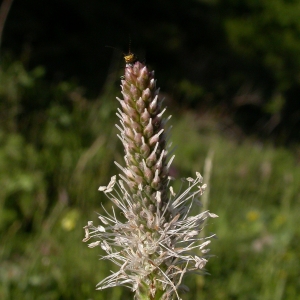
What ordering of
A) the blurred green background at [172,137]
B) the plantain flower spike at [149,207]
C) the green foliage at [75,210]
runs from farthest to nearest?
the blurred green background at [172,137], the green foliage at [75,210], the plantain flower spike at [149,207]

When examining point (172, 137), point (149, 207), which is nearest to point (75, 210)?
point (149, 207)

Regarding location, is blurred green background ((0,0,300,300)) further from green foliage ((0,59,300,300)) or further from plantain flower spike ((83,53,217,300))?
plantain flower spike ((83,53,217,300))

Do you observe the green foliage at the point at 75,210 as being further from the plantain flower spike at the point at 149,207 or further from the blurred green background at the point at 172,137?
the plantain flower spike at the point at 149,207

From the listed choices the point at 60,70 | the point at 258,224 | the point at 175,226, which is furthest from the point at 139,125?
the point at 60,70

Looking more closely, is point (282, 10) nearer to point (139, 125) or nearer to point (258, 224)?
point (258, 224)

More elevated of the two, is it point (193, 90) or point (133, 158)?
point (193, 90)

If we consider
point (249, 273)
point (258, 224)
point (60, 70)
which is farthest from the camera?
point (60, 70)

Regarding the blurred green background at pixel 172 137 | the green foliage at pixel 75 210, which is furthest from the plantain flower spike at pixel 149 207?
the green foliage at pixel 75 210
